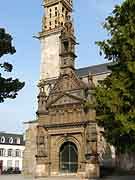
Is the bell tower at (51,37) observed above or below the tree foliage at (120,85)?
above

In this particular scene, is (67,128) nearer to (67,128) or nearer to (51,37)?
(67,128)

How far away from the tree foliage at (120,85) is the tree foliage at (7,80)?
17.6 feet

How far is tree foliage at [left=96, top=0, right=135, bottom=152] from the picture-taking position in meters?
16.6

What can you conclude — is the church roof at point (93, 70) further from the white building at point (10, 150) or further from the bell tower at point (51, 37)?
the white building at point (10, 150)

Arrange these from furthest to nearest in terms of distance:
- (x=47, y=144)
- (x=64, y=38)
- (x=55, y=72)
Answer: (x=55, y=72) < (x=64, y=38) < (x=47, y=144)

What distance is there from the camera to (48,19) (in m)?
52.5

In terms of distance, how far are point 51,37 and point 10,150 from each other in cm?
3414

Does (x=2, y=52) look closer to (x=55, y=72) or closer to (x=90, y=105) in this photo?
(x=90, y=105)

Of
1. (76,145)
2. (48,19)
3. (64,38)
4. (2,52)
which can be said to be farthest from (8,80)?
(48,19)

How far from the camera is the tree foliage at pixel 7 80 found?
823 inches

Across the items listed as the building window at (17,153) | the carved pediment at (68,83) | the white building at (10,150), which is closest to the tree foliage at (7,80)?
the carved pediment at (68,83)

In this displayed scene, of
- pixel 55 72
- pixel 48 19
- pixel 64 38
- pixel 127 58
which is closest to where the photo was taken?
pixel 127 58

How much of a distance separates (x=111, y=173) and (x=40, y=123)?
8253 millimetres

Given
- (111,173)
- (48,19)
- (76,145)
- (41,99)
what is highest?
(48,19)
